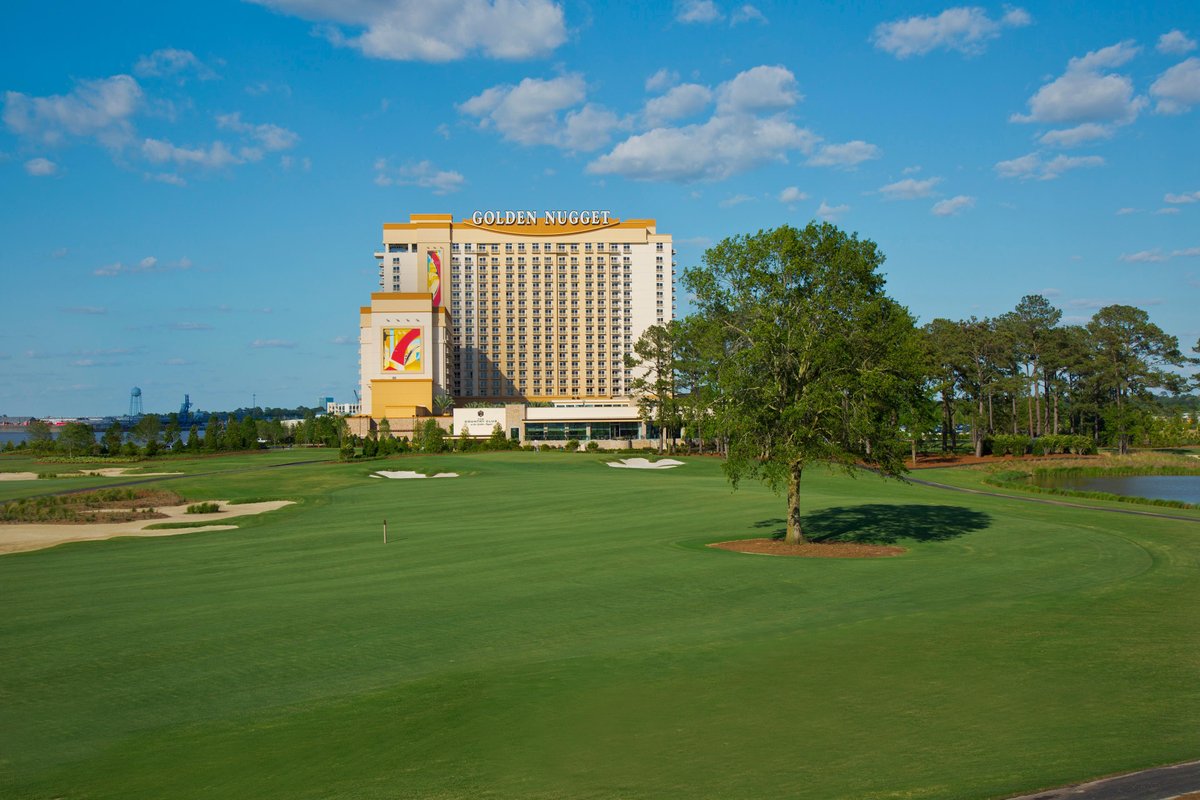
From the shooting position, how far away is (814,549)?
108ft

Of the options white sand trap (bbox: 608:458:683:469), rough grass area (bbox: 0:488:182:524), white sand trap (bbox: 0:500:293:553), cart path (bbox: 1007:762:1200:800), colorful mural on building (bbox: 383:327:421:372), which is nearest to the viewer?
cart path (bbox: 1007:762:1200:800)

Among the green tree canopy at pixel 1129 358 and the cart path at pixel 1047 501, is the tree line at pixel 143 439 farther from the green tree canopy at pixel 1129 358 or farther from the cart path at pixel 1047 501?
the green tree canopy at pixel 1129 358

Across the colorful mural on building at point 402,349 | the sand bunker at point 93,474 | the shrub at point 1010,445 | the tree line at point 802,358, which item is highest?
the colorful mural on building at point 402,349

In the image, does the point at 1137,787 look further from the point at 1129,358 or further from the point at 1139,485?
the point at 1129,358

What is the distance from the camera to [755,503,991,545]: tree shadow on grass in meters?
36.7

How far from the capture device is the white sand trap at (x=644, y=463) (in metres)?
85.5

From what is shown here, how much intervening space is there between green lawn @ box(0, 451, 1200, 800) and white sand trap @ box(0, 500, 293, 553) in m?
3.72

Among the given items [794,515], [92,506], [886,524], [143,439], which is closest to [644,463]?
[886,524]

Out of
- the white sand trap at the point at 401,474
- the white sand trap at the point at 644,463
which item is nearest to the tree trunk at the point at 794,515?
the white sand trap at the point at 401,474

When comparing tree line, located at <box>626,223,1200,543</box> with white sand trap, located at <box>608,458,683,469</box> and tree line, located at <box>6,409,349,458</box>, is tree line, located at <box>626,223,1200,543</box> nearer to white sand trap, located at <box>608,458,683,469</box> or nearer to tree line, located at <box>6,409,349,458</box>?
white sand trap, located at <box>608,458,683,469</box>

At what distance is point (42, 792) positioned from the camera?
12.4 m

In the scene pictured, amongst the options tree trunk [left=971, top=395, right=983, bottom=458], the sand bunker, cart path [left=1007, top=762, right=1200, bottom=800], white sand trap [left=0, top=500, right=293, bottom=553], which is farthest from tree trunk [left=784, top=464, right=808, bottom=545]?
tree trunk [left=971, top=395, right=983, bottom=458]

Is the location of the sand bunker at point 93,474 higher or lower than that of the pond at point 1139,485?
higher

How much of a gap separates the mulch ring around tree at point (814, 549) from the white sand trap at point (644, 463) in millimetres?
50355
